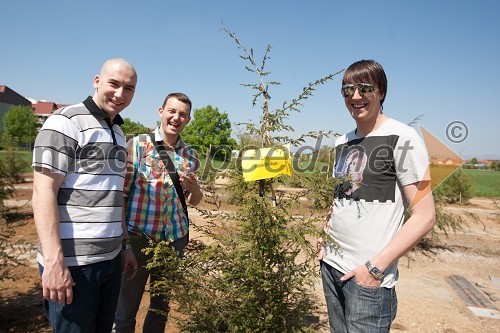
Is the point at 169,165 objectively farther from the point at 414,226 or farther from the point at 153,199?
the point at 414,226

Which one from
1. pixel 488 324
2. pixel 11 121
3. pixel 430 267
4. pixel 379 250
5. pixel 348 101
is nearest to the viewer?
pixel 379 250

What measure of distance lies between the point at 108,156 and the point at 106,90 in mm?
452

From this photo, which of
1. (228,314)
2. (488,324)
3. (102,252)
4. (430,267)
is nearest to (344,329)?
(228,314)

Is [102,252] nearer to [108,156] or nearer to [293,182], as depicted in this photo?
[108,156]

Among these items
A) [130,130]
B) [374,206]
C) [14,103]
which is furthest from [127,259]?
[14,103]

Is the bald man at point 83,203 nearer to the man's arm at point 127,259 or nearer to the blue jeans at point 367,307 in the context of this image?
the man's arm at point 127,259

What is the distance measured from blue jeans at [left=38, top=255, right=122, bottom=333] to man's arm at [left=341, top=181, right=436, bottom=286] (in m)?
1.72

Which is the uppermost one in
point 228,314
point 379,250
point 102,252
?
point 379,250

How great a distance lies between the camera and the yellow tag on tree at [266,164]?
2039 millimetres

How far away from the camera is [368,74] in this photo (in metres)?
1.95

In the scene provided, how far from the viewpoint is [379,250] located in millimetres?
1871

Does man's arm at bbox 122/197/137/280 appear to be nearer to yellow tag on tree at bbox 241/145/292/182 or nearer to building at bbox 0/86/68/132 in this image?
yellow tag on tree at bbox 241/145/292/182

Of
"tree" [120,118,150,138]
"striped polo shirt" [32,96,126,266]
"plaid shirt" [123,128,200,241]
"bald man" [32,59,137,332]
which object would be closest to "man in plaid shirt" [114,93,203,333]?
"plaid shirt" [123,128,200,241]

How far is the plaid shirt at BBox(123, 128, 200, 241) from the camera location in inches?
110
